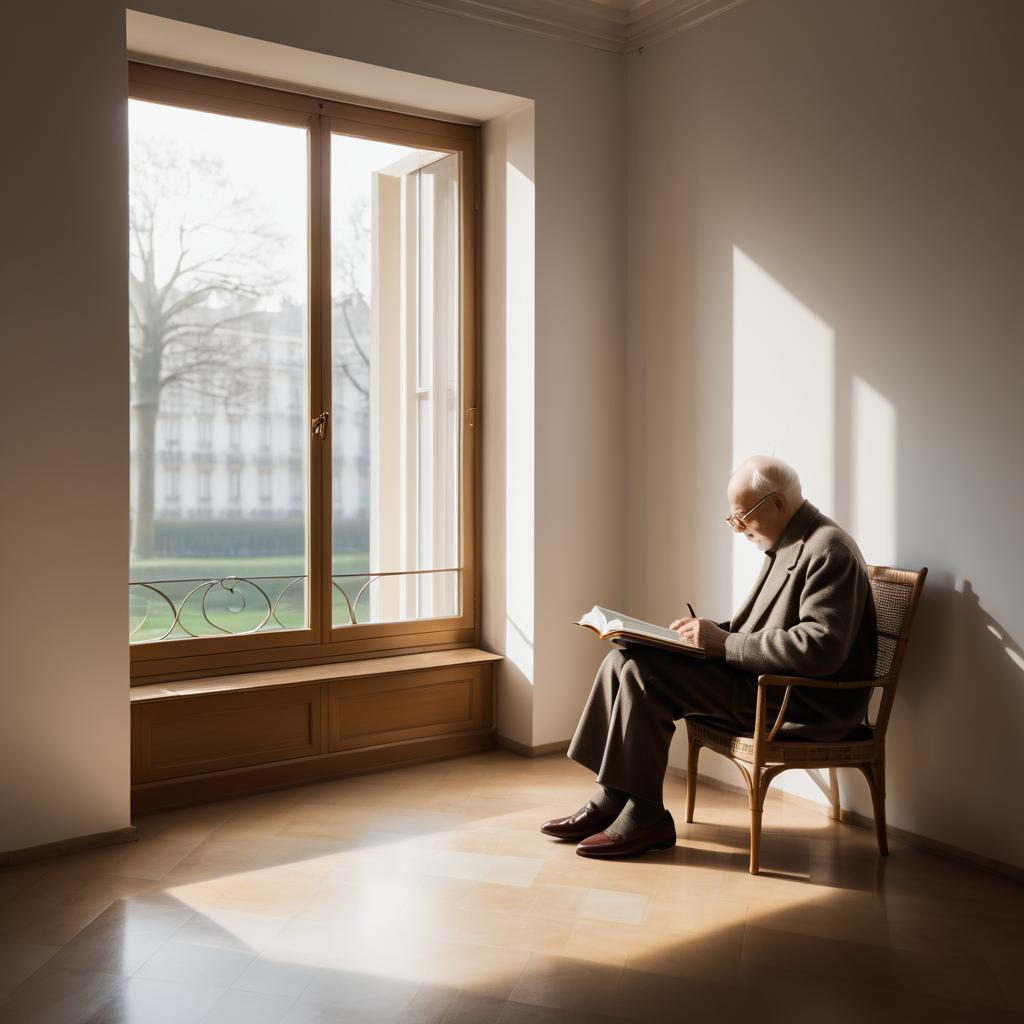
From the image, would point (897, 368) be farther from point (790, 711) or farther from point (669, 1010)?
point (669, 1010)

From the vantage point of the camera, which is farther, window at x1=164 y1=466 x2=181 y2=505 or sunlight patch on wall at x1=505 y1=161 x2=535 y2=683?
sunlight patch on wall at x1=505 y1=161 x2=535 y2=683

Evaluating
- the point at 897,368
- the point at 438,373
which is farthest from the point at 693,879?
the point at 438,373

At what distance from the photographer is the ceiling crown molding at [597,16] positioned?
4.04 m

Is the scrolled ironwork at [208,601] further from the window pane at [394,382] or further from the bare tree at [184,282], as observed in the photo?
the bare tree at [184,282]

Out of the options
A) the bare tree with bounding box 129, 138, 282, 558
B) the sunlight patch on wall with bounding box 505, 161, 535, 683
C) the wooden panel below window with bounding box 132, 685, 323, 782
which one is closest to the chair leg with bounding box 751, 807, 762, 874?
the sunlight patch on wall with bounding box 505, 161, 535, 683

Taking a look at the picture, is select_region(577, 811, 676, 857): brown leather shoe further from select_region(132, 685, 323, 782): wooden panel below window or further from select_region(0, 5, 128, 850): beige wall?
select_region(0, 5, 128, 850): beige wall

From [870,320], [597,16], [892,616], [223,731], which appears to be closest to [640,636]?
[892,616]

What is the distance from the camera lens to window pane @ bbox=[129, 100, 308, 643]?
3834mm

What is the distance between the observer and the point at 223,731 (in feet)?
12.6

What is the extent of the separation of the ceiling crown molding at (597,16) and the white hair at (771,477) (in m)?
1.81

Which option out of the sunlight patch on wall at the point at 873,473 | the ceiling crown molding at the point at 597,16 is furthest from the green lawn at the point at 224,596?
the ceiling crown molding at the point at 597,16

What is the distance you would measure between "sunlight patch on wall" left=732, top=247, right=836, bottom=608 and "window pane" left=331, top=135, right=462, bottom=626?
1.23 meters

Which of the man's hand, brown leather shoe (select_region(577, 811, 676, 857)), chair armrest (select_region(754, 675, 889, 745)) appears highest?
the man's hand

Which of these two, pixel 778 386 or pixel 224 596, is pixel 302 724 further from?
pixel 778 386
